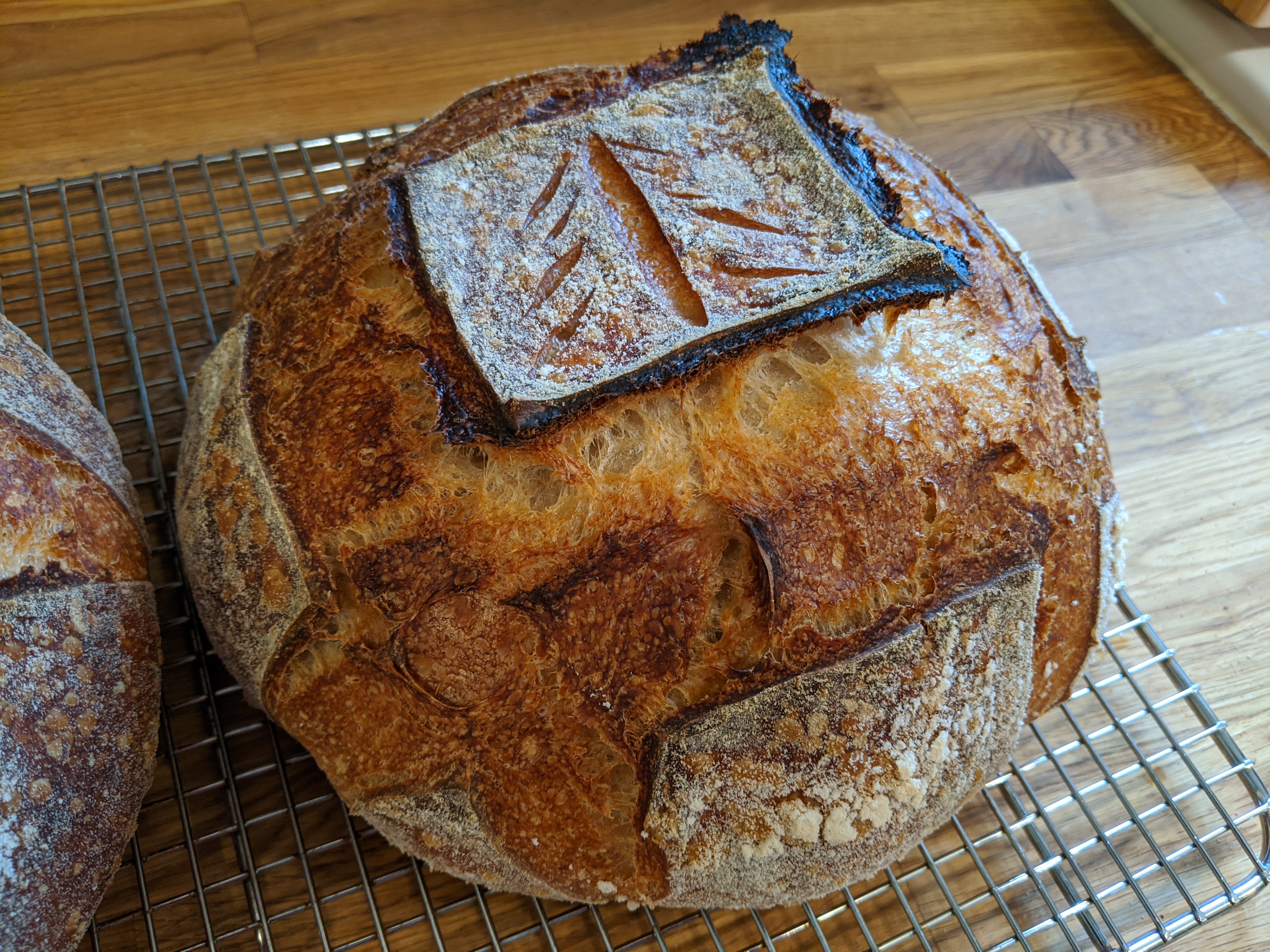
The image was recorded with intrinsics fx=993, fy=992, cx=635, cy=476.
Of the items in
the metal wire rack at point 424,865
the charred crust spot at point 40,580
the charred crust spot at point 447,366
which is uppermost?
the charred crust spot at point 447,366

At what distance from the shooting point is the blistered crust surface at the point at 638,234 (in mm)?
1044

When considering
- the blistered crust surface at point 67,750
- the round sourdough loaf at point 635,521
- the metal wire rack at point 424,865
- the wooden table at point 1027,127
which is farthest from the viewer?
the wooden table at point 1027,127

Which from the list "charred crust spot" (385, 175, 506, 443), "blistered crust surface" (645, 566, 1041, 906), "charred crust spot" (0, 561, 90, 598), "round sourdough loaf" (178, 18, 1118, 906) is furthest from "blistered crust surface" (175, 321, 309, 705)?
"blistered crust surface" (645, 566, 1041, 906)

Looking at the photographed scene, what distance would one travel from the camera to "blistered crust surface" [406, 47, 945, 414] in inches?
41.1

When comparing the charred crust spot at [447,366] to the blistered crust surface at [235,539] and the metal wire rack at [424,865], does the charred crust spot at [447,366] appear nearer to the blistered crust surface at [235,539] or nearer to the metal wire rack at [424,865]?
the blistered crust surface at [235,539]

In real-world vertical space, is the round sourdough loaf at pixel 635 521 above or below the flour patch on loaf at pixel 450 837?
above

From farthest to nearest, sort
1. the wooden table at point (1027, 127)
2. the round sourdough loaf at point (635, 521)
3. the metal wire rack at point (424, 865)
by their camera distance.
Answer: the wooden table at point (1027, 127)
the metal wire rack at point (424, 865)
the round sourdough loaf at point (635, 521)

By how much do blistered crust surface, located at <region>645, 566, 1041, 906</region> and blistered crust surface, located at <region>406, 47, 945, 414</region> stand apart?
0.39 meters

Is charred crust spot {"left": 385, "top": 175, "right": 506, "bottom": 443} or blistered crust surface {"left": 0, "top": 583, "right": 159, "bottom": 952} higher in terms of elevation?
charred crust spot {"left": 385, "top": 175, "right": 506, "bottom": 443}

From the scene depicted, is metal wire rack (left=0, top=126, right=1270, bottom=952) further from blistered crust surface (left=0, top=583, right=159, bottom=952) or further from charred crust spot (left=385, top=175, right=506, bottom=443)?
charred crust spot (left=385, top=175, right=506, bottom=443)

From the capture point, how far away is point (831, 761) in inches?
42.6

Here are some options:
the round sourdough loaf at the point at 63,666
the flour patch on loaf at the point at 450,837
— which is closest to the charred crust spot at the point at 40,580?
the round sourdough loaf at the point at 63,666

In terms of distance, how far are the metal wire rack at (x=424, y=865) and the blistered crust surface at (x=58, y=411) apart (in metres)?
0.16

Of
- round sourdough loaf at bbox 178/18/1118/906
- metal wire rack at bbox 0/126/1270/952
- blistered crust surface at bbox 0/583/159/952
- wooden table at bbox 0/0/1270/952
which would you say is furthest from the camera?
wooden table at bbox 0/0/1270/952
